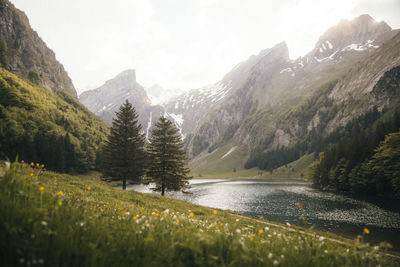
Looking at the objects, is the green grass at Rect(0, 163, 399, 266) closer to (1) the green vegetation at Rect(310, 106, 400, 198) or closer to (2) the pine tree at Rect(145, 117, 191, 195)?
(2) the pine tree at Rect(145, 117, 191, 195)

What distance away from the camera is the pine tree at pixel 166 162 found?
35.6m

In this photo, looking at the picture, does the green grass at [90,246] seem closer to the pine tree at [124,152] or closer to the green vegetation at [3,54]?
the pine tree at [124,152]

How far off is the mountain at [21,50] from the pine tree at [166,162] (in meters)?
174

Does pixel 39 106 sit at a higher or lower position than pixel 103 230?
higher

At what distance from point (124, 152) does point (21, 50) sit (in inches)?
8110

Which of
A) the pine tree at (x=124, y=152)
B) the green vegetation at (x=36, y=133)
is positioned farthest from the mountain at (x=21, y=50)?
the pine tree at (x=124, y=152)

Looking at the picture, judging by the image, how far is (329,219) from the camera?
121 feet

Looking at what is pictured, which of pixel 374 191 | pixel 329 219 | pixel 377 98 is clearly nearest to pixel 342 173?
pixel 374 191

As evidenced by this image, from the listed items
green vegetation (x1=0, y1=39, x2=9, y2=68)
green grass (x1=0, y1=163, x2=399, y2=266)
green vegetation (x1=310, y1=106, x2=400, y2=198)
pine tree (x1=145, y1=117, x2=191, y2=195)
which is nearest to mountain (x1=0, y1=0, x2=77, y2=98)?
green vegetation (x1=0, y1=39, x2=9, y2=68)

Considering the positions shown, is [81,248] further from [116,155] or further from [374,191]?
[374,191]

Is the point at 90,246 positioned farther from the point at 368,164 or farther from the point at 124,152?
the point at 368,164

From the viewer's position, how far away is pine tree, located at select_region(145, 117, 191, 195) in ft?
117

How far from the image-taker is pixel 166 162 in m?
36.0

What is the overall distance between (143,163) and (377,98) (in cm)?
23188
